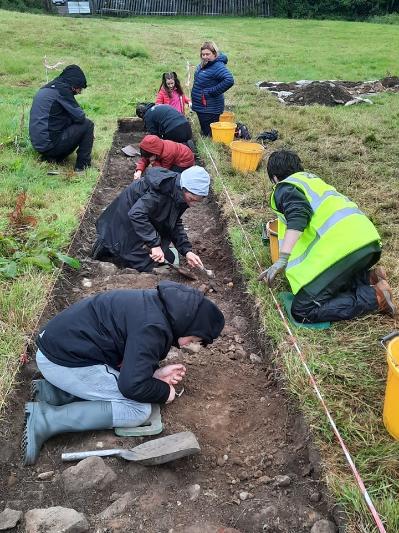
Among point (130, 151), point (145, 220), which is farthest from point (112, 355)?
point (130, 151)

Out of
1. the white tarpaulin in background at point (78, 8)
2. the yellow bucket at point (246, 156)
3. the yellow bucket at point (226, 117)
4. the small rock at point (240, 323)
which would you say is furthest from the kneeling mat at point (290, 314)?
the white tarpaulin in background at point (78, 8)

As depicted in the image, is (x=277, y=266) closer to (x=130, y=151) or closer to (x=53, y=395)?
(x=53, y=395)

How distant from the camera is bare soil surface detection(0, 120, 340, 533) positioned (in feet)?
7.93

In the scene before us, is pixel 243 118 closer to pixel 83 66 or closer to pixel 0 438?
pixel 83 66

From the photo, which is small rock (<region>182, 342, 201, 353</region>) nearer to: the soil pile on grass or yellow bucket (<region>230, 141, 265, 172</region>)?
yellow bucket (<region>230, 141, 265, 172</region>)

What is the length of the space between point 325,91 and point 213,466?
983 centimetres

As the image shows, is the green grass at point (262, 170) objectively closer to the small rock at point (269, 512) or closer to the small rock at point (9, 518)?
the small rock at point (269, 512)

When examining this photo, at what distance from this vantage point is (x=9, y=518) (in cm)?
234

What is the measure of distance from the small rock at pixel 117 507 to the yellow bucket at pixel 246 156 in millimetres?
4930

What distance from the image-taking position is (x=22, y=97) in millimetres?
10805

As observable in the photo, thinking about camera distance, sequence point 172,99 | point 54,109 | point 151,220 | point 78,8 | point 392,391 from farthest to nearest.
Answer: point 78,8 → point 172,99 → point 54,109 → point 151,220 → point 392,391

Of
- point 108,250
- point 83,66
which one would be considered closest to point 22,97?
point 83,66

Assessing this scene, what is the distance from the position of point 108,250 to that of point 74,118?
8.89ft

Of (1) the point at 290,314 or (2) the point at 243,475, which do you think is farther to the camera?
(1) the point at 290,314
